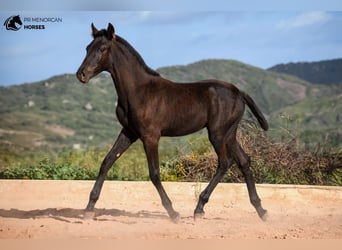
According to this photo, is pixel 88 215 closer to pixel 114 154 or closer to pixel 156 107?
pixel 114 154

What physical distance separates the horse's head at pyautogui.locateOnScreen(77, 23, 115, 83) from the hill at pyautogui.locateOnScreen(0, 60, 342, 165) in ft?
26.3

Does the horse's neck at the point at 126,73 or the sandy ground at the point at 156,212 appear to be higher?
the horse's neck at the point at 126,73

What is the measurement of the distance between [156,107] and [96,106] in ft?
31.0

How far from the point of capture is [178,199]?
7879 mm

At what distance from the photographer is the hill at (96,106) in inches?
576

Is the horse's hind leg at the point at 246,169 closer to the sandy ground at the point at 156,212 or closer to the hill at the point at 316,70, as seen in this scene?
the sandy ground at the point at 156,212

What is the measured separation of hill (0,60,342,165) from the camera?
48.0 feet

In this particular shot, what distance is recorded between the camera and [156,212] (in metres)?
7.41

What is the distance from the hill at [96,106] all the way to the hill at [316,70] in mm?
170

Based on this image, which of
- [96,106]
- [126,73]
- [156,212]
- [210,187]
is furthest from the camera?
[96,106]

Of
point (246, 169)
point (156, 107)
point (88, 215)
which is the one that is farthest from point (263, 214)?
point (88, 215)

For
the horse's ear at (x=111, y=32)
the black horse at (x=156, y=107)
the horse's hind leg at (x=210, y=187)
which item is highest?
the horse's ear at (x=111, y=32)

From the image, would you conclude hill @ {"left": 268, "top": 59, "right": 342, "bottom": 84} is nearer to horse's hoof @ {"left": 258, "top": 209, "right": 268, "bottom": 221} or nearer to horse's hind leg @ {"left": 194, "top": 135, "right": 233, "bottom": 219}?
horse's hoof @ {"left": 258, "top": 209, "right": 268, "bottom": 221}

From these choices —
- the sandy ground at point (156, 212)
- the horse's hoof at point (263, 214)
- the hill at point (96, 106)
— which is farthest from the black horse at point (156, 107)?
the hill at point (96, 106)
